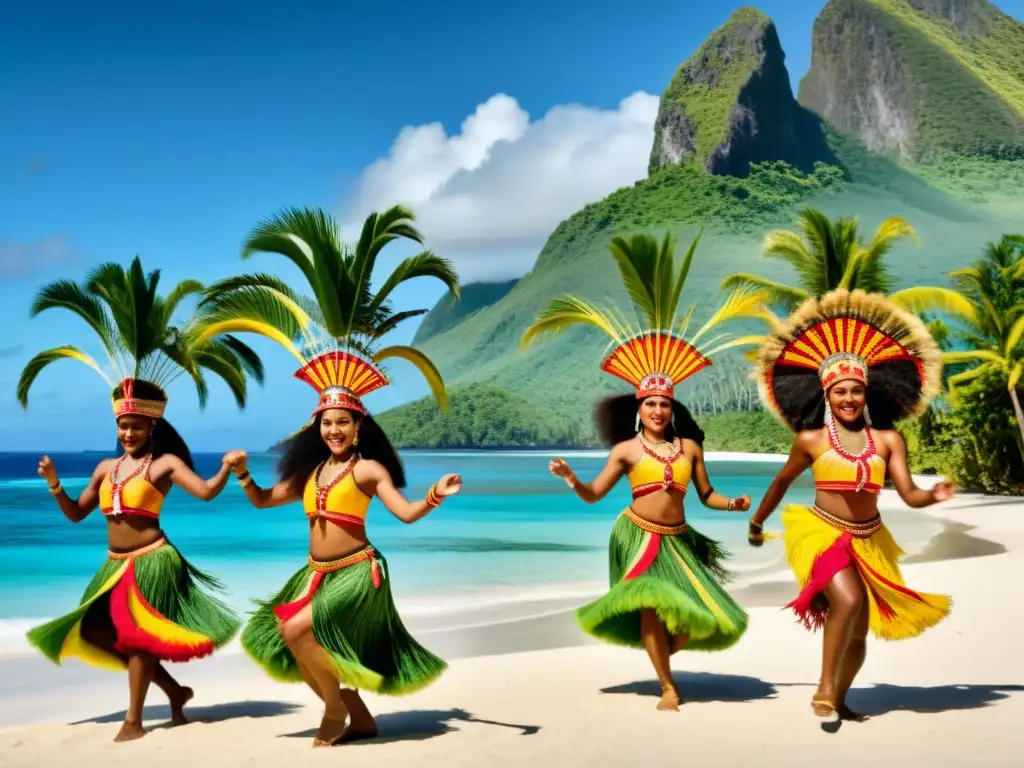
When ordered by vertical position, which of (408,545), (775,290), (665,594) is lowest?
(408,545)

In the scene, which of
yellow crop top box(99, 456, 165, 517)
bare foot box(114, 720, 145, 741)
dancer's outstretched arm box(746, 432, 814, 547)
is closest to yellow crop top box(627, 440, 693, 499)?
dancer's outstretched arm box(746, 432, 814, 547)

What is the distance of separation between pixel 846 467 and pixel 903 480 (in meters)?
0.27

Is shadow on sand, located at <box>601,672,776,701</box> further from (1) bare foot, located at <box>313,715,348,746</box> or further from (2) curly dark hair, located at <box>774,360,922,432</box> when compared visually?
(1) bare foot, located at <box>313,715,348,746</box>

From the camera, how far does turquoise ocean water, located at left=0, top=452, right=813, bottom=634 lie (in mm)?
14516

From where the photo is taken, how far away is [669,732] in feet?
17.0

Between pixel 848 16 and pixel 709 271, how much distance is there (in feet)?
211

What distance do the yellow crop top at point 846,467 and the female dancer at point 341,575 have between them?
1.80 m

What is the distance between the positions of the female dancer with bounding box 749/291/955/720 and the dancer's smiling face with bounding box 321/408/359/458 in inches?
82.8

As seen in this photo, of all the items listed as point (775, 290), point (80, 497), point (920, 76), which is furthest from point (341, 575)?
point (920, 76)

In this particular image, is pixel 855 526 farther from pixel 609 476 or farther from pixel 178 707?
pixel 178 707

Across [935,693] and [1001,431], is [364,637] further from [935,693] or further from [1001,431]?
[1001,431]

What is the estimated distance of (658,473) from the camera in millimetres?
5922

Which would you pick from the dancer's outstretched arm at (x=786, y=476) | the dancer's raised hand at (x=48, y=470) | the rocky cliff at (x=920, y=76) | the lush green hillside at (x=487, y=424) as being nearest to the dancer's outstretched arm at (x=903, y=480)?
the dancer's outstretched arm at (x=786, y=476)

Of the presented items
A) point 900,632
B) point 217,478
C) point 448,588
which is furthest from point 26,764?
point 448,588
